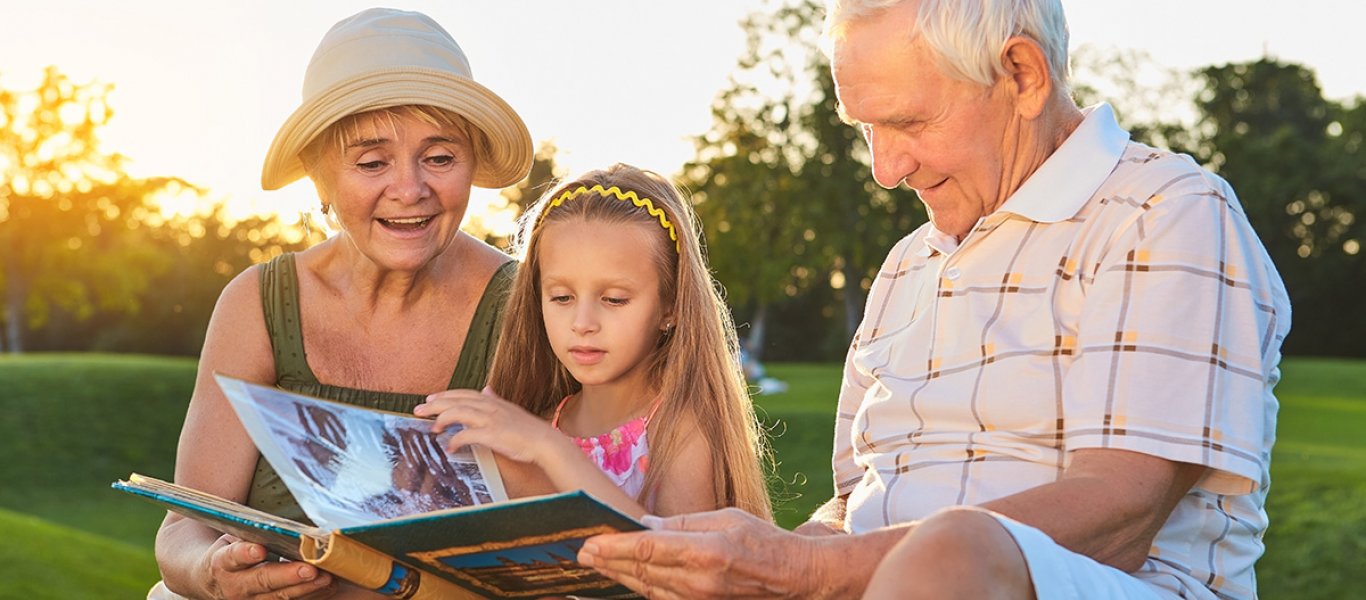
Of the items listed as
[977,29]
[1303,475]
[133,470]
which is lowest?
[1303,475]

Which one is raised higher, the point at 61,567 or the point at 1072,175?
the point at 1072,175

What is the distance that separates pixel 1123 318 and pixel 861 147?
24970 millimetres

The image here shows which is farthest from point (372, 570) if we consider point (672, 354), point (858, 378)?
point (858, 378)

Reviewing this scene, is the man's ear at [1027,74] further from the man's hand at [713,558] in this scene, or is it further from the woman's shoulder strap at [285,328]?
the woman's shoulder strap at [285,328]

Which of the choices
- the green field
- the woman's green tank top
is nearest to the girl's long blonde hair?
the woman's green tank top

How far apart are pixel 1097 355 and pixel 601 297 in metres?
1.15

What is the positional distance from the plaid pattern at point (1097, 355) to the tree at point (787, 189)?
22.8 metres

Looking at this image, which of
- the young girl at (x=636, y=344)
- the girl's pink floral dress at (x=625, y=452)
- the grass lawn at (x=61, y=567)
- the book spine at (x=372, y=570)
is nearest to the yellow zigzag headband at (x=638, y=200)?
the young girl at (x=636, y=344)

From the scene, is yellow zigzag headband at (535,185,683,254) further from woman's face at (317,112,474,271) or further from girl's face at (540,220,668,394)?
woman's face at (317,112,474,271)

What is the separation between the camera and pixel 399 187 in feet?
10.8

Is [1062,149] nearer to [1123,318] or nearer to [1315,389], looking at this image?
[1123,318]

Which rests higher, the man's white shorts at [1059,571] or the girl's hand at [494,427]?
the girl's hand at [494,427]

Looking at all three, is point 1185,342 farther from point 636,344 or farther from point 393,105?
point 393,105

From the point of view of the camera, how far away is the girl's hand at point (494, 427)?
9.14 feet
